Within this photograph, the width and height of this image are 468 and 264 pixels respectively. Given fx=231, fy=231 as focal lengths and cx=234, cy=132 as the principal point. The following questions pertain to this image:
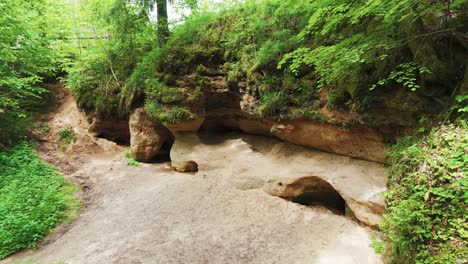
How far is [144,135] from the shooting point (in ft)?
29.3

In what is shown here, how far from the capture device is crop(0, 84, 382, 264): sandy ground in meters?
3.91

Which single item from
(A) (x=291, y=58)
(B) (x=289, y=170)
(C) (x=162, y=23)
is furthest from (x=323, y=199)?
(C) (x=162, y=23)

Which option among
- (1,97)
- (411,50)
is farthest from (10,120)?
(411,50)

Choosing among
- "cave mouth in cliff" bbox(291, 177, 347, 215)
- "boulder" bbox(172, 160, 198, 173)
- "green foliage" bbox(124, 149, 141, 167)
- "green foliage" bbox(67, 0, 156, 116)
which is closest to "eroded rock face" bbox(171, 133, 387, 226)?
"cave mouth in cliff" bbox(291, 177, 347, 215)

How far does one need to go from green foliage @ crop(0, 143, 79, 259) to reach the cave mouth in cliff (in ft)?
18.3

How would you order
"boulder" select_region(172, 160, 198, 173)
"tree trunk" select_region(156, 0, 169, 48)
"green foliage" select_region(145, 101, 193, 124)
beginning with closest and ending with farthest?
"green foliage" select_region(145, 101, 193, 124)
"boulder" select_region(172, 160, 198, 173)
"tree trunk" select_region(156, 0, 169, 48)

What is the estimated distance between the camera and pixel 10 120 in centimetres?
955

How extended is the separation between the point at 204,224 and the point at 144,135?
5.29m

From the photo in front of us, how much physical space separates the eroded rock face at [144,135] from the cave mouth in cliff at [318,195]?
579 cm

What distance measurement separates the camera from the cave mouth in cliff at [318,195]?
530 cm

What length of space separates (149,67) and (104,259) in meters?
6.63

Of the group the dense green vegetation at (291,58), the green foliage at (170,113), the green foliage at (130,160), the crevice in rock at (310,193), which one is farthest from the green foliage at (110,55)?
the crevice in rock at (310,193)

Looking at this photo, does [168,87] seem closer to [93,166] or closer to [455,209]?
[93,166]

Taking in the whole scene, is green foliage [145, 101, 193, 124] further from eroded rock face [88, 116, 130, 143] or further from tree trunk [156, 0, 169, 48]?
eroded rock face [88, 116, 130, 143]
